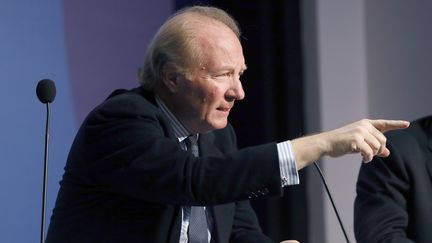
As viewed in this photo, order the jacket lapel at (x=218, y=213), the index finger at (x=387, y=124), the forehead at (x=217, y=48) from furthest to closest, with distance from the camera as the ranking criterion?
the jacket lapel at (x=218, y=213), the forehead at (x=217, y=48), the index finger at (x=387, y=124)

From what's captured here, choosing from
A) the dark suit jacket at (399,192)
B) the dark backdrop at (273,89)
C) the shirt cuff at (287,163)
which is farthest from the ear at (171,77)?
the dark backdrop at (273,89)

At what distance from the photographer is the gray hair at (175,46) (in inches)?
75.3

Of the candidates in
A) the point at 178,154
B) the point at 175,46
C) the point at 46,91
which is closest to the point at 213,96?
the point at 175,46

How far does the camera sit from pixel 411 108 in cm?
344

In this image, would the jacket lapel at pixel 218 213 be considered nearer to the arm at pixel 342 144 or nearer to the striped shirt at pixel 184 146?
the striped shirt at pixel 184 146

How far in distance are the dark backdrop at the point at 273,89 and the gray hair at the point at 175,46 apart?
1.34 meters

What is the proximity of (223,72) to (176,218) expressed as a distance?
1.13 feet

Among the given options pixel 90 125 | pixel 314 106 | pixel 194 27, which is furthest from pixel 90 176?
pixel 314 106

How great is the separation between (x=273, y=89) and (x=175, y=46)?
149 cm

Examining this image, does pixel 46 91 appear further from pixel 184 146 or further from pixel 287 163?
pixel 287 163

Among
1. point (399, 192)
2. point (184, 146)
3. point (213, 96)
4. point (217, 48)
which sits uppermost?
point (217, 48)

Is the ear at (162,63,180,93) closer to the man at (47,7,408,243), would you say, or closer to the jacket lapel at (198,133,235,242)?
the man at (47,7,408,243)

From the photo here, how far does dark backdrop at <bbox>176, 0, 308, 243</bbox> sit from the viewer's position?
336 cm

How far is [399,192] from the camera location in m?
2.26
